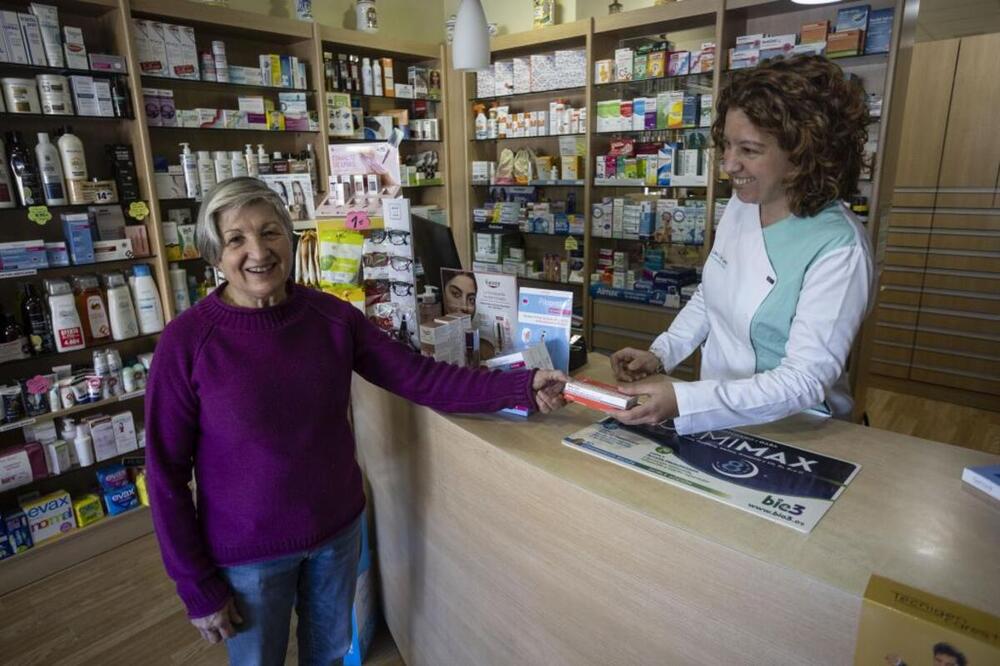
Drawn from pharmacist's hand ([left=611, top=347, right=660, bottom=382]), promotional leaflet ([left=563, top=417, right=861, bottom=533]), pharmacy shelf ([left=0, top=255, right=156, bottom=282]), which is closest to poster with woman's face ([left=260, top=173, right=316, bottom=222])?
pharmacy shelf ([left=0, top=255, right=156, bottom=282])

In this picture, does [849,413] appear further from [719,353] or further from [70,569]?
[70,569]

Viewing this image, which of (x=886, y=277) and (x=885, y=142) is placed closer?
(x=885, y=142)

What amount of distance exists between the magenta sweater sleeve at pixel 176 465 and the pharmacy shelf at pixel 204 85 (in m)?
2.51

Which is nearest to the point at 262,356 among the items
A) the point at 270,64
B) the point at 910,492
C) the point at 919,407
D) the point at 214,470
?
the point at 214,470

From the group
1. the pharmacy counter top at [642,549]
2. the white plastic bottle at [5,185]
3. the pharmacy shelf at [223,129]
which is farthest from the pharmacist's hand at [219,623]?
the pharmacy shelf at [223,129]

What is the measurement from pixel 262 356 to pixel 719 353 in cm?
129

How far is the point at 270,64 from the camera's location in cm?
352

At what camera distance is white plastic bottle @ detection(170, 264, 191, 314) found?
319 cm

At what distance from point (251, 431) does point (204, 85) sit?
9.42 feet

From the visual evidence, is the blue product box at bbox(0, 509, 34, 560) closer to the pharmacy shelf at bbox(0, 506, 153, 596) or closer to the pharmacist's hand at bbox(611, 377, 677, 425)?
the pharmacy shelf at bbox(0, 506, 153, 596)

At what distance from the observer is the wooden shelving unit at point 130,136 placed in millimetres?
2814

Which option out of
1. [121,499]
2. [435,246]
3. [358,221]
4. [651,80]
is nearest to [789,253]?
[435,246]

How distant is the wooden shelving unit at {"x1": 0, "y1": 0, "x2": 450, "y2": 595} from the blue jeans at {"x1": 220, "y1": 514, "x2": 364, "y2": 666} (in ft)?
6.42

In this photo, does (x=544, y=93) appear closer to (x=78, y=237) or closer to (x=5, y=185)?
(x=78, y=237)
